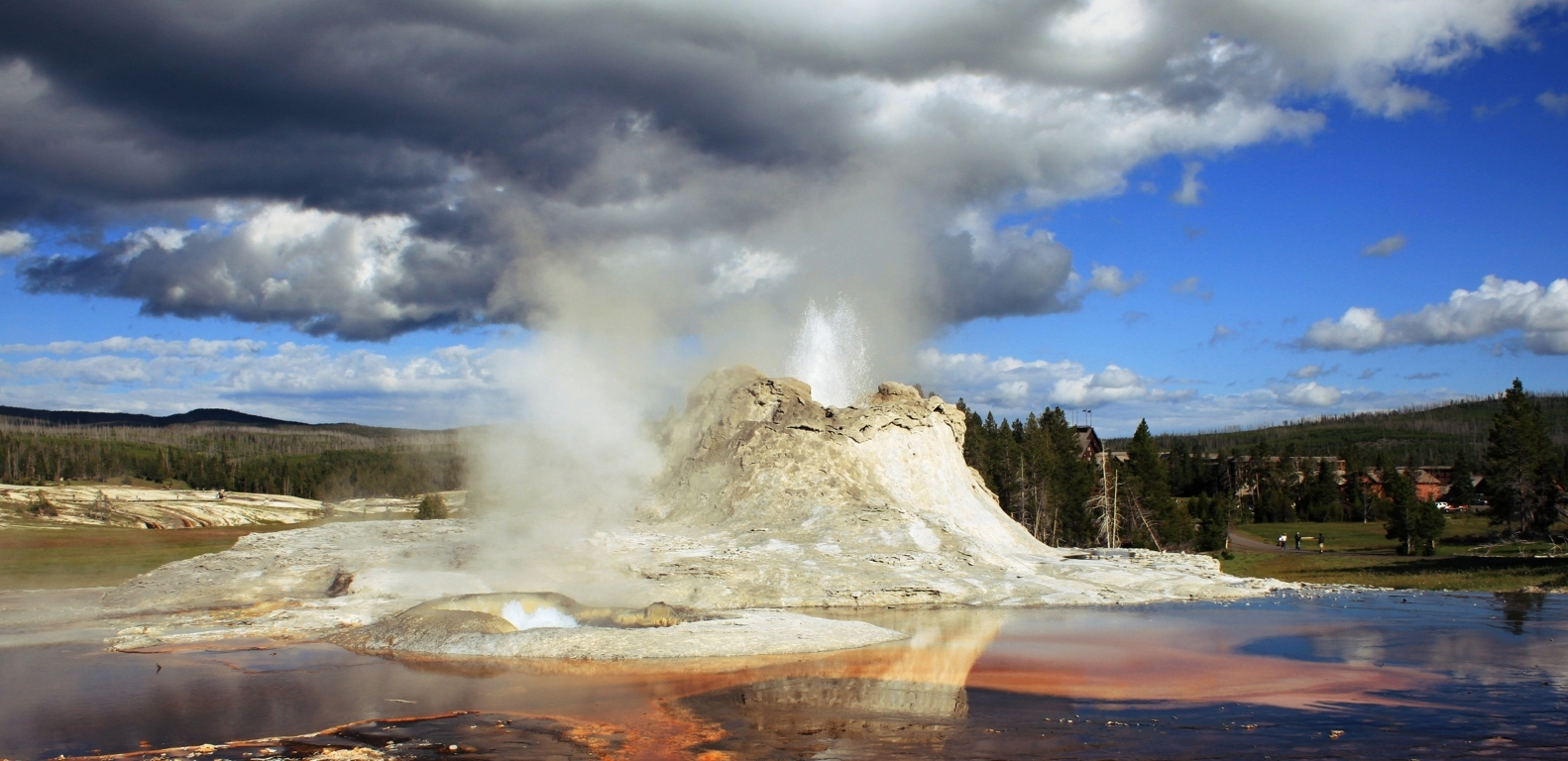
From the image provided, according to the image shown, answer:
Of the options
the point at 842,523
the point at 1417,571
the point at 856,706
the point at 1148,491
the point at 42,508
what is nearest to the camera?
the point at 856,706

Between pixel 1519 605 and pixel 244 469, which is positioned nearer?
pixel 1519 605

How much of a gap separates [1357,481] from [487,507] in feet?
290

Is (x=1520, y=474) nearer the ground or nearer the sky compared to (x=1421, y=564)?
nearer the sky

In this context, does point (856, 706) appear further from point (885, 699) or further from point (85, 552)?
point (85, 552)

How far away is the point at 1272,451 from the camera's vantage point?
409ft

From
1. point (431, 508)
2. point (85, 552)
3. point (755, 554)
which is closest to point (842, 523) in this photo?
point (755, 554)

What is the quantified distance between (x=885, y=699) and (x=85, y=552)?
1427 inches

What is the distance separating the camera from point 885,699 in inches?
623

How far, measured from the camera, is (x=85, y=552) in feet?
126

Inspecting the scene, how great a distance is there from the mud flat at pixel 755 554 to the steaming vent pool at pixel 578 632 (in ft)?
0.34

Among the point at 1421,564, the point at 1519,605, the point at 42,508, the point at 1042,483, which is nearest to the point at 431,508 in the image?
the point at 42,508

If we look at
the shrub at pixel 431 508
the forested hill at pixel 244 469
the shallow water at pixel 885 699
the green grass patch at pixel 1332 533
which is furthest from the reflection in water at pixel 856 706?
the forested hill at pixel 244 469

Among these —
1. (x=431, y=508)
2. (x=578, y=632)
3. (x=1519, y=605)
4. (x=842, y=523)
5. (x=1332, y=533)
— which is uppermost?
(x=842, y=523)

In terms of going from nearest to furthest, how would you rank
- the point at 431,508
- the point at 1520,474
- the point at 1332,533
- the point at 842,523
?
the point at 842,523, the point at 431,508, the point at 1520,474, the point at 1332,533
